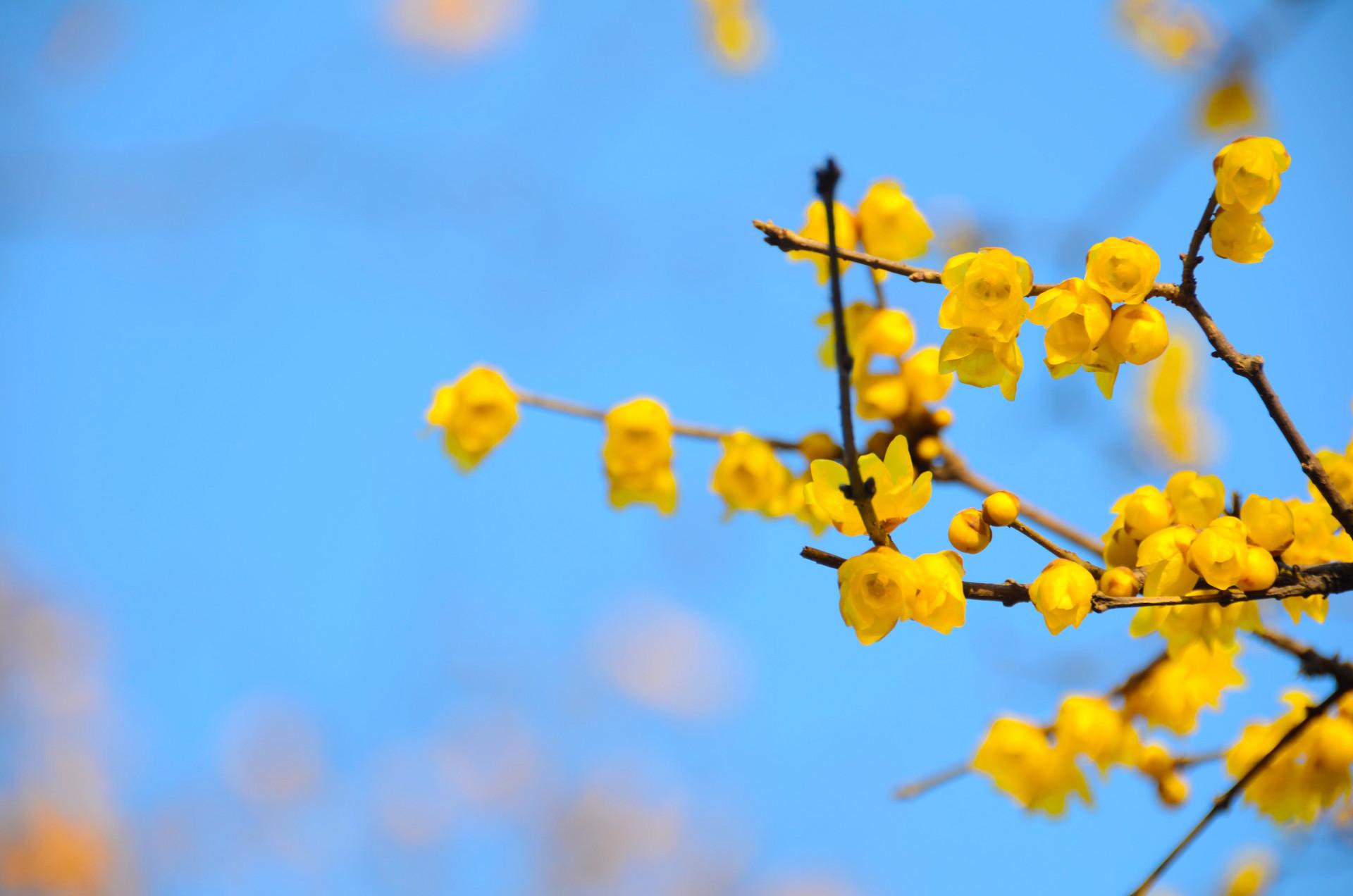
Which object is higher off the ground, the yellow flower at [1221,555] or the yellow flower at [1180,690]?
the yellow flower at [1180,690]

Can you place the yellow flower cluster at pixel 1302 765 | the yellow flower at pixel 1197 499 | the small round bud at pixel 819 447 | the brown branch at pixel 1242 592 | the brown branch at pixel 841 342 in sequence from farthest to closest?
1. the small round bud at pixel 819 447
2. the yellow flower cluster at pixel 1302 765
3. the yellow flower at pixel 1197 499
4. the brown branch at pixel 1242 592
5. the brown branch at pixel 841 342

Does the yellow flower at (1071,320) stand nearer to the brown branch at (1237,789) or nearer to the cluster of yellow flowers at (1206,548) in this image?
the cluster of yellow flowers at (1206,548)

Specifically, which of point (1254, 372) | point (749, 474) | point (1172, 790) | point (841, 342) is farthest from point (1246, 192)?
point (1172, 790)

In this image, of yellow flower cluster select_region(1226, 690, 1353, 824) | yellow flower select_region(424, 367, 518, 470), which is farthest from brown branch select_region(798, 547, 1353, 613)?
yellow flower select_region(424, 367, 518, 470)

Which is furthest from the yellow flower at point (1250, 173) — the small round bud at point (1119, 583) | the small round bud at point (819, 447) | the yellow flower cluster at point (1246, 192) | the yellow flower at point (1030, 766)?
the yellow flower at point (1030, 766)

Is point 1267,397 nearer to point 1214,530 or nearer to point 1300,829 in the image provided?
point 1214,530
